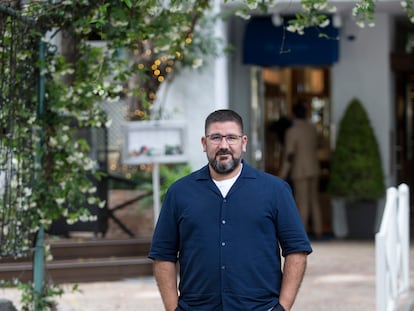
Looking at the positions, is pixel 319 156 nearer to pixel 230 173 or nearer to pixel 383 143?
pixel 383 143

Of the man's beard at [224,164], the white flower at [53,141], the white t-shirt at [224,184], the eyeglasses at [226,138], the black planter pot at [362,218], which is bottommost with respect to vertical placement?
the black planter pot at [362,218]

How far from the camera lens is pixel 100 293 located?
10352 mm

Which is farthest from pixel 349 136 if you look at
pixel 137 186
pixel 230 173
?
pixel 230 173

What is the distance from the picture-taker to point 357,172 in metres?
14.6

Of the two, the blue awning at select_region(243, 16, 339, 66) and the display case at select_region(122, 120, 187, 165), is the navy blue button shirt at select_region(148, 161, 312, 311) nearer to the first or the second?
the display case at select_region(122, 120, 187, 165)

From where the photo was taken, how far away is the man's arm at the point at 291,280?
4680mm

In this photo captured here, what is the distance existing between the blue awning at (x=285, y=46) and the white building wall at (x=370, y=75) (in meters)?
0.72

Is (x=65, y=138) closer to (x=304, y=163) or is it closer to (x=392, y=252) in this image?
(x=392, y=252)

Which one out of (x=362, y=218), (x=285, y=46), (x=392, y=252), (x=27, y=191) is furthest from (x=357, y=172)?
(x=27, y=191)

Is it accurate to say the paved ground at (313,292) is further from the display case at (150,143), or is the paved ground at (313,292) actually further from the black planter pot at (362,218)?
the black planter pot at (362,218)

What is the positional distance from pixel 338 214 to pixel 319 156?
52.1 inches

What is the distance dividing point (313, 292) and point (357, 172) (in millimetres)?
4556

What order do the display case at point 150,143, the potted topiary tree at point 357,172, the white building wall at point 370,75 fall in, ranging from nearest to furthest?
the display case at point 150,143 < the potted topiary tree at point 357,172 < the white building wall at point 370,75

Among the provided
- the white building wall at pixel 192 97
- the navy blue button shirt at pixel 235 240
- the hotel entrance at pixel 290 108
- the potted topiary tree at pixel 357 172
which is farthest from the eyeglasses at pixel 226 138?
the hotel entrance at pixel 290 108
